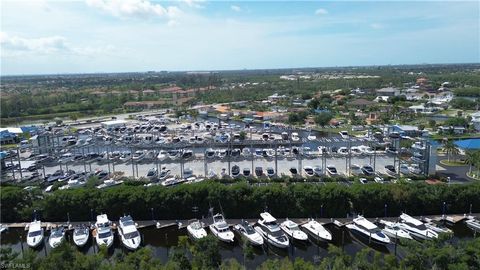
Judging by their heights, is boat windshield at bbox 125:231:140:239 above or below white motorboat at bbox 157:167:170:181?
below

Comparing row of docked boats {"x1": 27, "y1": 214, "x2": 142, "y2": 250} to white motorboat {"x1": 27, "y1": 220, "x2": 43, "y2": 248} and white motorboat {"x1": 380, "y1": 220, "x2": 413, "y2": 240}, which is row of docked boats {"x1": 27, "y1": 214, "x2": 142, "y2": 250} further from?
white motorboat {"x1": 380, "y1": 220, "x2": 413, "y2": 240}

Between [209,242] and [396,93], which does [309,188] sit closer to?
[209,242]

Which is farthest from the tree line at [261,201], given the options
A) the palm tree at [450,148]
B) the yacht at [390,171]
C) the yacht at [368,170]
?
the palm tree at [450,148]

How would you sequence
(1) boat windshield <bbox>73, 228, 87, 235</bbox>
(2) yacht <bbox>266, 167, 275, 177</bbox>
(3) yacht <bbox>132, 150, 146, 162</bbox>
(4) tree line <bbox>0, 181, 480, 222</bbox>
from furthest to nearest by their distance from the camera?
1. (3) yacht <bbox>132, 150, 146, 162</bbox>
2. (2) yacht <bbox>266, 167, 275, 177</bbox>
3. (4) tree line <bbox>0, 181, 480, 222</bbox>
4. (1) boat windshield <bbox>73, 228, 87, 235</bbox>

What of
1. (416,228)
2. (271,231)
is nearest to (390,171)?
(416,228)

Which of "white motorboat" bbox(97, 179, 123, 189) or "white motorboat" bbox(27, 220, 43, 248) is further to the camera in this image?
"white motorboat" bbox(97, 179, 123, 189)

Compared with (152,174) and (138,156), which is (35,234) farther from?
(138,156)

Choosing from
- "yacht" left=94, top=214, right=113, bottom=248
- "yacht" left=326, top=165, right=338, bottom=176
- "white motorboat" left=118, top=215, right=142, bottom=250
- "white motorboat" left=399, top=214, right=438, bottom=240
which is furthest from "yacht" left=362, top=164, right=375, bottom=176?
→ "yacht" left=94, top=214, right=113, bottom=248
